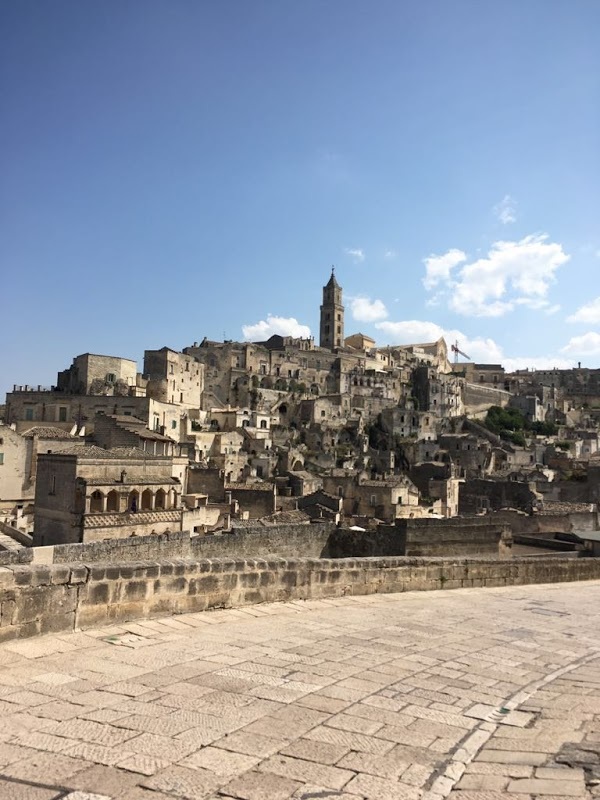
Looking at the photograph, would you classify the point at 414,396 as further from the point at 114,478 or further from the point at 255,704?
the point at 255,704

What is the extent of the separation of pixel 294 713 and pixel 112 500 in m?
23.4

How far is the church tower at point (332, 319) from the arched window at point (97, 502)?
89866 mm

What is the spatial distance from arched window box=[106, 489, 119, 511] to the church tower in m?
89.3

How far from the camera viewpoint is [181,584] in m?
7.91

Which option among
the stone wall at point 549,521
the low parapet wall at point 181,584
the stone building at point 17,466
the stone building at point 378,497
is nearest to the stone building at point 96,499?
the stone building at point 17,466

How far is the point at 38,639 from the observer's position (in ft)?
20.6

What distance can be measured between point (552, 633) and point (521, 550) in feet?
49.0

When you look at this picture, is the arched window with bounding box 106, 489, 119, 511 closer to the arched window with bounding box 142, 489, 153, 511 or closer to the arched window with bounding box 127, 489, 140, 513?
the arched window with bounding box 127, 489, 140, 513

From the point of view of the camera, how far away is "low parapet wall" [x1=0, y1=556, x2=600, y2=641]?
20.8 ft

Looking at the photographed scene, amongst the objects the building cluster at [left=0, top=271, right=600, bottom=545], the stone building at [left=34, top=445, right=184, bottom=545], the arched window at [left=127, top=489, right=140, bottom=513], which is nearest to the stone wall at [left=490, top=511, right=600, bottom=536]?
the building cluster at [left=0, top=271, right=600, bottom=545]

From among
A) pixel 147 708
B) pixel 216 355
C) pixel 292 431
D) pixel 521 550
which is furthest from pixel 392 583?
pixel 216 355

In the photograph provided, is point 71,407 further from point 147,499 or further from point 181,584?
point 181,584

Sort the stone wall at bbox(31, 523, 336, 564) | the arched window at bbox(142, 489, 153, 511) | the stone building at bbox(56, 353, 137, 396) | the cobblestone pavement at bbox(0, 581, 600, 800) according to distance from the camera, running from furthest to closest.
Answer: the stone building at bbox(56, 353, 137, 396) → the arched window at bbox(142, 489, 153, 511) → the stone wall at bbox(31, 523, 336, 564) → the cobblestone pavement at bbox(0, 581, 600, 800)

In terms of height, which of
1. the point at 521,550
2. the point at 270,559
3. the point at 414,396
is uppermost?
the point at 414,396
